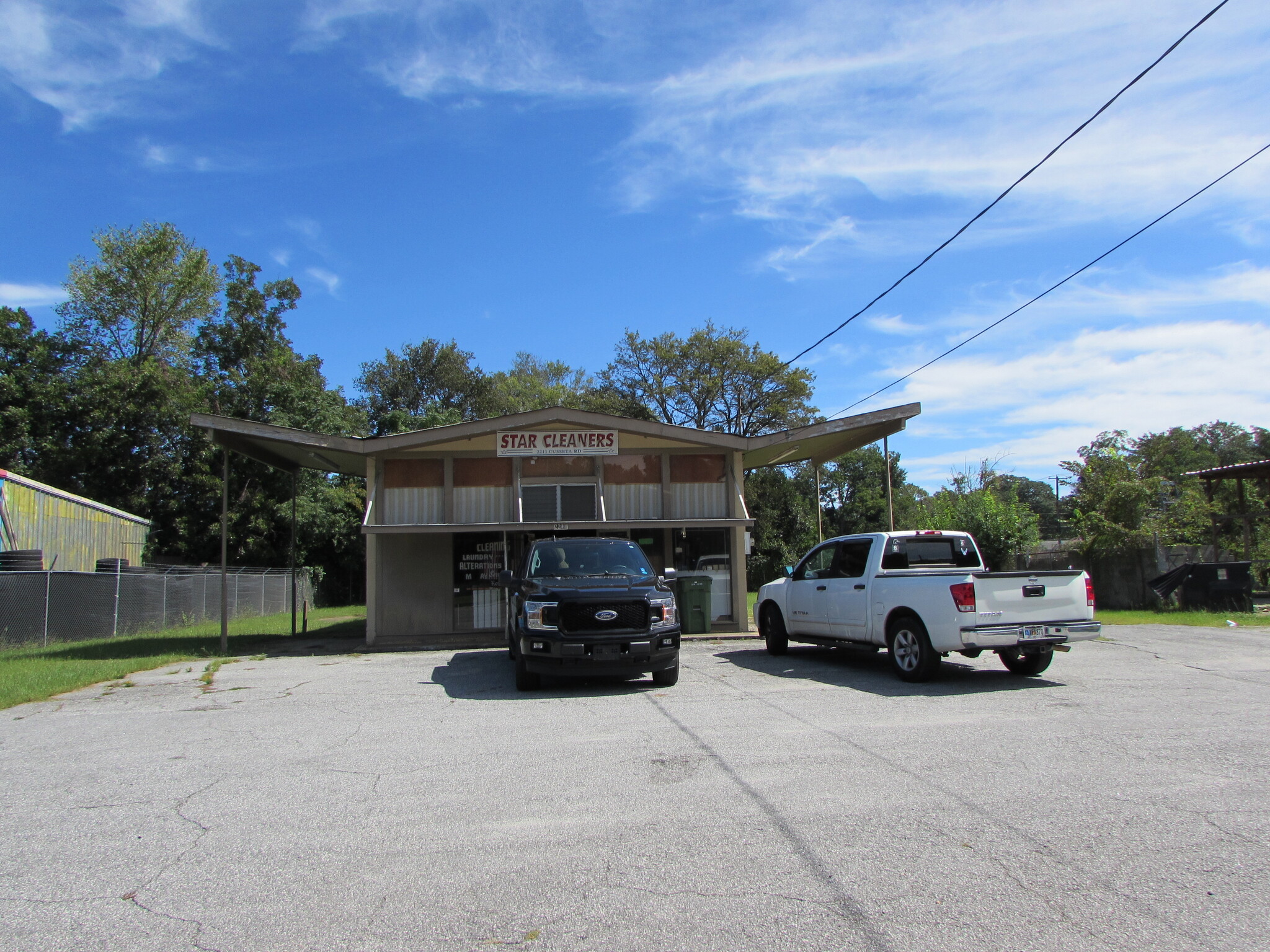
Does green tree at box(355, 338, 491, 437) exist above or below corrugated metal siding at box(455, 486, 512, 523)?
above

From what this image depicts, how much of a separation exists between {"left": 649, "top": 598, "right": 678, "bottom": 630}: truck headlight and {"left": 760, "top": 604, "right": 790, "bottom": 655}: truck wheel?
326 centimetres

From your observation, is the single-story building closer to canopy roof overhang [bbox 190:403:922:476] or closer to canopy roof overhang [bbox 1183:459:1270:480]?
canopy roof overhang [bbox 190:403:922:476]

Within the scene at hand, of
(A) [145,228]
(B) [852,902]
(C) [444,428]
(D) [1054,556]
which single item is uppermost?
(A) [145,228]

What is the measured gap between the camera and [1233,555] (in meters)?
24.3

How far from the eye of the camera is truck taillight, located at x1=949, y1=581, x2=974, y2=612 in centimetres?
933

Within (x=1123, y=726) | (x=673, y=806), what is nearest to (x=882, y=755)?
(x=673, y=806)

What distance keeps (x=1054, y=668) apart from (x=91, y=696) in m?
12.2

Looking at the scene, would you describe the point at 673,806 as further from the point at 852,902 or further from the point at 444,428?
the point at 444,428

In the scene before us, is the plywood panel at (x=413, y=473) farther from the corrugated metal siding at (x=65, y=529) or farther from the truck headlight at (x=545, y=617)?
the corrugated metal siding at (x=65, y=529)

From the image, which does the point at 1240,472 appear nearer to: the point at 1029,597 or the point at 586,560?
the point at 1029,597

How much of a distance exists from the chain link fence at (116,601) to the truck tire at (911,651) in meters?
15.8

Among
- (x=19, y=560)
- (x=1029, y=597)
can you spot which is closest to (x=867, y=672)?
(x=1029, y=597)

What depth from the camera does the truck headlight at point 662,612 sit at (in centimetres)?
1006

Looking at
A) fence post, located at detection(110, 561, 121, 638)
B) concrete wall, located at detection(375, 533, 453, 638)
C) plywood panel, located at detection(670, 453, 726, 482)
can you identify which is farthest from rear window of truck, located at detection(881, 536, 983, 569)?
fence post, located at detection(110, 561, 121, 638)
